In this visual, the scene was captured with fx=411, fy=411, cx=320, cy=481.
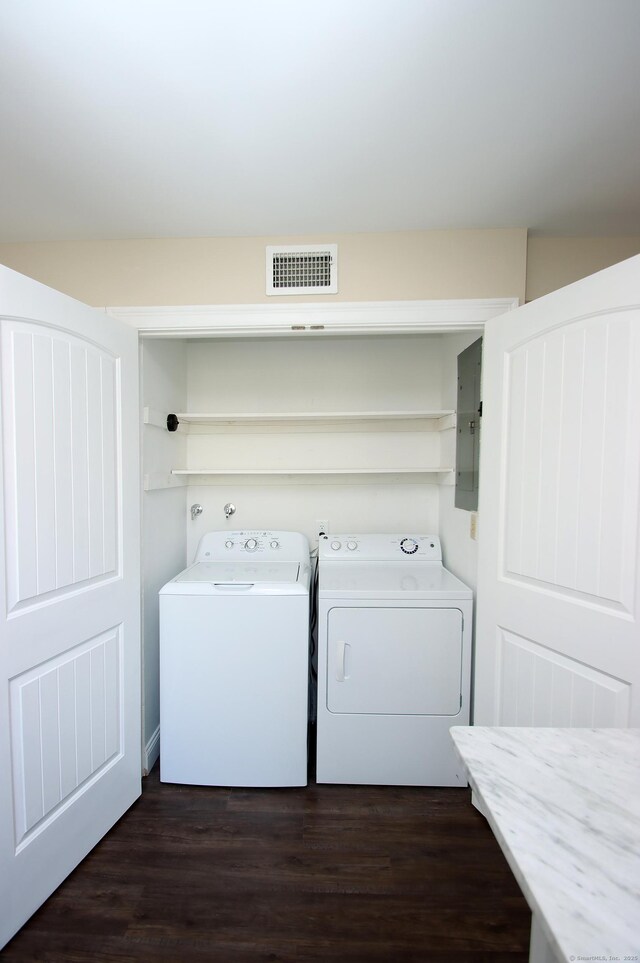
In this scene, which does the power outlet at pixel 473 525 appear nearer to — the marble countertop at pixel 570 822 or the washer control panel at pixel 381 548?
the washer control panel at pixel 381 548

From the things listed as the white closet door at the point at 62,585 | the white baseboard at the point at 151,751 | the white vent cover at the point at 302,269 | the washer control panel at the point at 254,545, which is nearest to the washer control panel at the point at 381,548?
the washer control panel at the point at 254,545

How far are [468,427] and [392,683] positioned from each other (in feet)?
4.16

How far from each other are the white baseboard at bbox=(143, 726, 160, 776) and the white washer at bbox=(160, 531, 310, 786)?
0.14m

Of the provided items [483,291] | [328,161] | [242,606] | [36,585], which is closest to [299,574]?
[242,606]

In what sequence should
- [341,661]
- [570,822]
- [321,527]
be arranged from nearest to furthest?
1. [570,822]
2. [341,661]
3. [321,527]

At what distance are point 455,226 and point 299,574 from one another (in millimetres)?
1748

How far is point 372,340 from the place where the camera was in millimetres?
2555

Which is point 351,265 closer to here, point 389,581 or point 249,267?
point 249,267

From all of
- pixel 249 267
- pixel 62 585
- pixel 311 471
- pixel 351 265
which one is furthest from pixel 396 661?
pixel 249 267

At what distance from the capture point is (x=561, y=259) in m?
1.84

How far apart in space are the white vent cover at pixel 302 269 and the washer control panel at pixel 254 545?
1337 millimetres

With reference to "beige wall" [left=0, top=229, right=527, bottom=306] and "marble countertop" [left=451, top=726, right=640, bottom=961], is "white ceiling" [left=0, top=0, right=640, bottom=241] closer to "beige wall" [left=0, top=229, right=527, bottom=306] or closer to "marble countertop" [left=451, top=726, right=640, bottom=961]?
"beige wall" [left=0, top=229, right=527, bottom=306]

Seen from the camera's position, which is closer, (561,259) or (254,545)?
(561,259)

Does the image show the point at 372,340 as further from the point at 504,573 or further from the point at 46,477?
the point at 46,477
